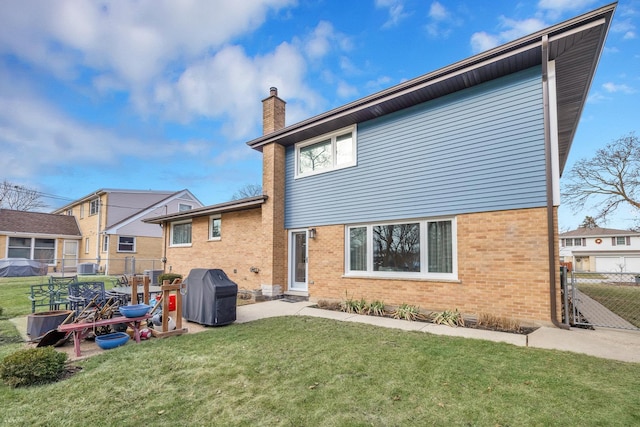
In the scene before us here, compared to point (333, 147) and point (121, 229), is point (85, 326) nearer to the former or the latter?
point (333, 147)

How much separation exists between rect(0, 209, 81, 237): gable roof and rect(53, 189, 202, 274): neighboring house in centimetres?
107

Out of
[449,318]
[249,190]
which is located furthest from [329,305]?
[249,190]

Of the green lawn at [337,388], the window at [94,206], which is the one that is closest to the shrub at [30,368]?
the green lawn at [337,388]

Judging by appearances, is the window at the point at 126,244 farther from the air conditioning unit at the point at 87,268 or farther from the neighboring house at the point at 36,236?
the neighboring house at the point at 36,236

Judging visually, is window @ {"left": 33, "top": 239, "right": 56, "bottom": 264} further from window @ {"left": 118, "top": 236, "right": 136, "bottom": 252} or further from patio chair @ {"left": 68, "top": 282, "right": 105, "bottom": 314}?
patio chair @ {"left": 68, "top": 282, "right": 105, "bottom": 314}

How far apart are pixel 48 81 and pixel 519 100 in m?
20.7

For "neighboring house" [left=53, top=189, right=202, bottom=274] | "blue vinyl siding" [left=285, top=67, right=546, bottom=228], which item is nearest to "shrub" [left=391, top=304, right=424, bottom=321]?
"blue vinyl siding" [left=285, top=67, right=546, bottom=228]

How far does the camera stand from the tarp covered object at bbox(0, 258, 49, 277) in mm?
20391

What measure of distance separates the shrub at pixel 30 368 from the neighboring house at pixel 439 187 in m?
6.84

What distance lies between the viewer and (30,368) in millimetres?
3834

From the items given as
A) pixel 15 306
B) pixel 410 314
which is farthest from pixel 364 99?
pixel 15 306

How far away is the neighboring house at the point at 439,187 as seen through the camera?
6.40 m

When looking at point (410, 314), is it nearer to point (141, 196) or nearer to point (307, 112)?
point (307, 112)

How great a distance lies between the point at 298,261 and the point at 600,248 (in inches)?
1846
